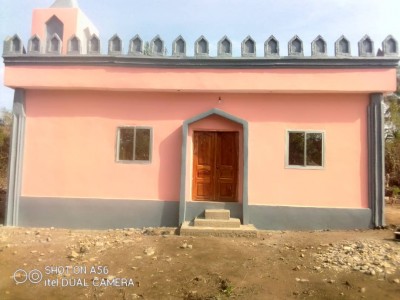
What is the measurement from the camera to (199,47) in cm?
755

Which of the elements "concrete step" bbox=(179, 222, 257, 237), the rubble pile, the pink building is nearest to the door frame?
the pink building

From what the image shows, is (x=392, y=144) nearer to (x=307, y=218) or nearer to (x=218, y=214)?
(x=307, y=218)

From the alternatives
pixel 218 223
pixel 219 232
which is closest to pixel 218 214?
pixel 218 223

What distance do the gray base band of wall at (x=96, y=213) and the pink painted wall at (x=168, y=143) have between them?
8.4 inches

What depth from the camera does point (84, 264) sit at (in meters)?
5.16

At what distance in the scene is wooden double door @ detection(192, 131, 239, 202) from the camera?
772cm

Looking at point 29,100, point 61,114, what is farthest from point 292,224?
point 29,100

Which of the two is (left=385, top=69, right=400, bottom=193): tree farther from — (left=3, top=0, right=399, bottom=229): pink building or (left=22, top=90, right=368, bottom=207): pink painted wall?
(left=3, top=0, right=399, bottom=229): pink building

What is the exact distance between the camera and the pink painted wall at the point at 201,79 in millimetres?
7180

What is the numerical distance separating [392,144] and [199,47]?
1225 centimetres

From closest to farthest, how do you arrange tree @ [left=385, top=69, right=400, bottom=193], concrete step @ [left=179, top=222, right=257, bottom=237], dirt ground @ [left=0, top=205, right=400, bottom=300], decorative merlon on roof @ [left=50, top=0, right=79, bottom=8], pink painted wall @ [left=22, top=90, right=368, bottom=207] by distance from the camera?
dirt ground @ [left=0, top=205, right=400, bottom=300]
concrete step @ [left=179, top=222, right=257, bottom=237]
pink painted wall @ [left=22, top=90, right=368, bottom=207]
decorative merlon on roof @ [left=50, top=0, right=79, bottom=8]
tree @ [left=385, top=69, right=400, bottom=193]

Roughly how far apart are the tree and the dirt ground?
8306 millimetres

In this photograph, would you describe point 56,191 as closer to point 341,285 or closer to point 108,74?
point 108,74

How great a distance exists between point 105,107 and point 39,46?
240cm
